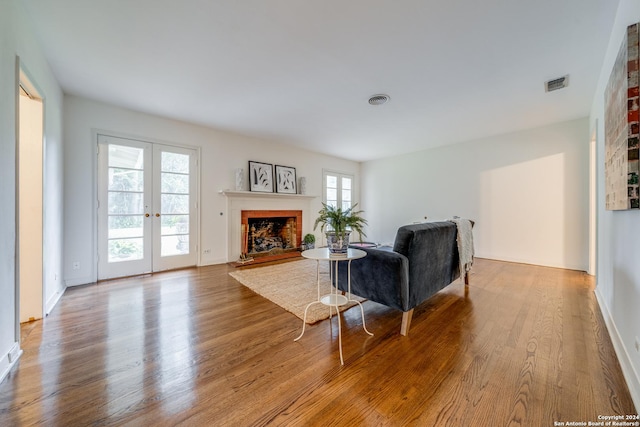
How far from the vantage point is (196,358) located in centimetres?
166

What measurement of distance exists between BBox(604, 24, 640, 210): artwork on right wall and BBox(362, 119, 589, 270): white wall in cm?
297

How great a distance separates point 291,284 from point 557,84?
3929 mm

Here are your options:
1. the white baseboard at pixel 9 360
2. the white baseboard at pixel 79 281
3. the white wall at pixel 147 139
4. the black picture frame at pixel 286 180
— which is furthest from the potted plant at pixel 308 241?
the white baseboard at pixel 9 360

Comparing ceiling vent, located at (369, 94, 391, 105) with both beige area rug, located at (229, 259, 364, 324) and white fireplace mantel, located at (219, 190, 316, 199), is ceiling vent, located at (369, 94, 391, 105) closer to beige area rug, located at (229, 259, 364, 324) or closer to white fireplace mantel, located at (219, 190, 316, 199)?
beige area rug, located at (229, 259, 364, 324)

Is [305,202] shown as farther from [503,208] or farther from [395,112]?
[503,208]

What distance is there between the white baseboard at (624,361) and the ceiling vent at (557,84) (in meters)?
2.38

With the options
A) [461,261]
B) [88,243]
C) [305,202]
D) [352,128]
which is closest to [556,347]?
[461,261]

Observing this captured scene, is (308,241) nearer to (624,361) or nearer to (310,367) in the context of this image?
(310,367)

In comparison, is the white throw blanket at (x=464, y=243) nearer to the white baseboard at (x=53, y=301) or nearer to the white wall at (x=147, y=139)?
the white wall at (x=147, y=139)

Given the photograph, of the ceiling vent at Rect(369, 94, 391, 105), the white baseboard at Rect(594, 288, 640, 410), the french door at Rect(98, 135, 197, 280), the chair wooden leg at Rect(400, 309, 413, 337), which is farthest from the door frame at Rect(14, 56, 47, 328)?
the white baseboard at Rect(594, 288, 640, 410)

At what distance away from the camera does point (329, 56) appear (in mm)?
2301

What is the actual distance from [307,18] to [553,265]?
5.21m

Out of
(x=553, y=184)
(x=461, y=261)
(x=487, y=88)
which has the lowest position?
(x=461, y=261)

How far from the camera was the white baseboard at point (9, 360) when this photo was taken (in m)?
1.45
